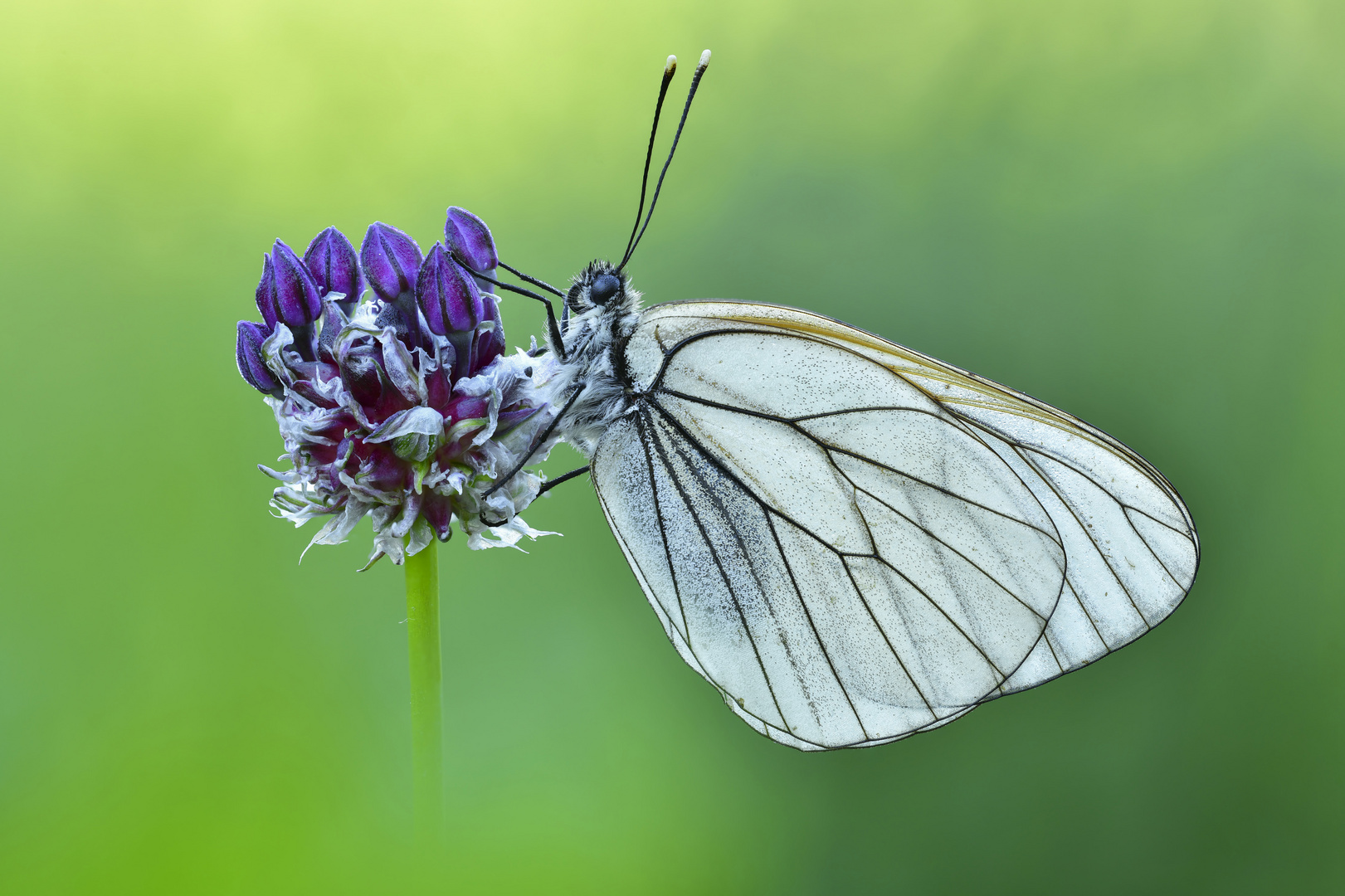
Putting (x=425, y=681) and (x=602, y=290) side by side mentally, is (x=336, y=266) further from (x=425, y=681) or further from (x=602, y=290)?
(x=425, y=681)

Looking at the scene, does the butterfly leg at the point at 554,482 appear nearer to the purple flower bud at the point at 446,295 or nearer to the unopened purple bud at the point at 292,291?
the purple flower bud at the point at 446,295

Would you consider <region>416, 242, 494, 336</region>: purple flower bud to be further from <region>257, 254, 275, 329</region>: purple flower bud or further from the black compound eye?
the black compound eye

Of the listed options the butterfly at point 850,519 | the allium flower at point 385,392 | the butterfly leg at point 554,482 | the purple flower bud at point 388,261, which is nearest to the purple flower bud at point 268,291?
the allium flower at point 385,392

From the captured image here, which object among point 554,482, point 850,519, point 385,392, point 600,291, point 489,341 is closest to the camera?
point 385,392

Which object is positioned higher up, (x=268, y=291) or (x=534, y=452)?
(x=268, y=291)

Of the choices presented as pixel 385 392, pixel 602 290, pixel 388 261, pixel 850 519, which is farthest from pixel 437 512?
pixel 850 519

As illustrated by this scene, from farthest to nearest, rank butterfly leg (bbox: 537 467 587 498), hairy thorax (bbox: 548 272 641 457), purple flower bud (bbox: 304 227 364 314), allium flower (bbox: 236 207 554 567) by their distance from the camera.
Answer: hairy thorax (bbox: 548 272 641 457), butterfly leg (bbox: 537 467 587 498), purple flower bud (bbox: 304 227 364 314), allium flower (bbox: 236 207 554 567)

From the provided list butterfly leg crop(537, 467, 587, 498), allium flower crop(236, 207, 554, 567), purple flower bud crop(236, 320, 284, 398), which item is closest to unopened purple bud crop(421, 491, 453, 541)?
allium flower crop(236, 207, 554, 567)

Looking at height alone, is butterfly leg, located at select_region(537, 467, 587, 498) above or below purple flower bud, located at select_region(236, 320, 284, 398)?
below
